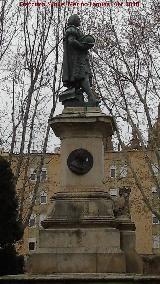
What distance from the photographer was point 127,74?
24.2 metres

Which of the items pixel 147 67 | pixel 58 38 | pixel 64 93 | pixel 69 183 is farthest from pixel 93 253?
pixel 58 38

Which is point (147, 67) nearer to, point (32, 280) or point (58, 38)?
point (58, 38)

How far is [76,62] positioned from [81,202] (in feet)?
11.9

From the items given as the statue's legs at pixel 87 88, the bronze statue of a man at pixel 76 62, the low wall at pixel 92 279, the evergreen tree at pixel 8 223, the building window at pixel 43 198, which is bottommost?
the low wall at pixel 92 279

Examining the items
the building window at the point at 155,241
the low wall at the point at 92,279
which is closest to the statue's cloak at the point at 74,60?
the low wall at the point at 92,279

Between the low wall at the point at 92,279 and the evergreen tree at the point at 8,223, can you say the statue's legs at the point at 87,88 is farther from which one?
the evergreen tree at the point at 8,223

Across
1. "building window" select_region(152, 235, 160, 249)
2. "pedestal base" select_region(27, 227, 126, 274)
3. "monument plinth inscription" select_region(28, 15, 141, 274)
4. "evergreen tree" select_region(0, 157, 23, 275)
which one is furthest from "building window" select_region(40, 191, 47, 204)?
"pedestal base" select_region(27, 227, 126, 274)

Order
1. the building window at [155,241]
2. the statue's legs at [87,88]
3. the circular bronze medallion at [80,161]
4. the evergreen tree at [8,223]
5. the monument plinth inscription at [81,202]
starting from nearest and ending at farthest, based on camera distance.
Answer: the monument plinth inscription at [81,202] < the circular bronze medallion at [80,161] < the statue's legs at [87,88] < the evergreen tree at [8,223] < the building window at [155,241]

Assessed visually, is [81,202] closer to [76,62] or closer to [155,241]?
[76,62]

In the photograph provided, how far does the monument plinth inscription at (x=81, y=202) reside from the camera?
1265 centimetres

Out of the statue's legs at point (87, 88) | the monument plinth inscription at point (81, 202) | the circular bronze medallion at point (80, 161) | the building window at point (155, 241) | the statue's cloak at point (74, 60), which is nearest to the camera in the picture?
the monument plinth inscription at point (81, 202)

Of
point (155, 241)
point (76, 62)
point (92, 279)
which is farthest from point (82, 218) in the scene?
point (155, 241)

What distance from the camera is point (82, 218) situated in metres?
13.1

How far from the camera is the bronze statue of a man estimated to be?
1452cm
